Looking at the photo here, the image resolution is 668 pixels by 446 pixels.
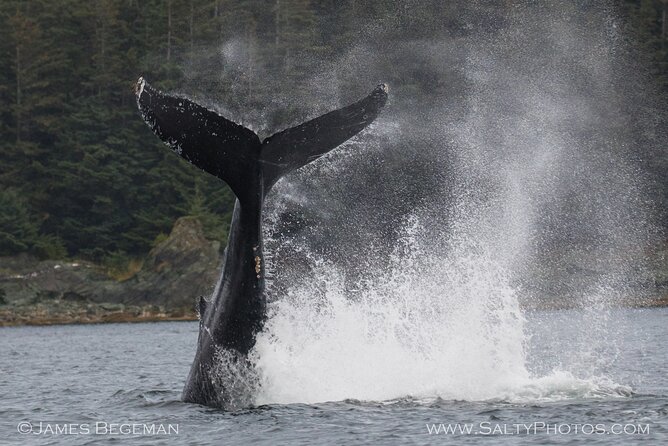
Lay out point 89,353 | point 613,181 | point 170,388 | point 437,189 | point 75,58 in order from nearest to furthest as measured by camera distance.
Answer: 1. point 170,388
2. point 89,353
3. point 437,189
4. point 613,181
5. point 75,58

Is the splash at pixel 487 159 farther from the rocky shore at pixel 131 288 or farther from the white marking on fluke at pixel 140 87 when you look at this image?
the white marking on fluke at pixel 140 87

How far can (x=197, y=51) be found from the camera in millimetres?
68250

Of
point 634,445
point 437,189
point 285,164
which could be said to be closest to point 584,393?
point 634,445

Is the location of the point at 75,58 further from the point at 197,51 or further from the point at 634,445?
the point at 634,445

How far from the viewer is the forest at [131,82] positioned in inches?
2532

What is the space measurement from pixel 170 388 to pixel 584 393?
7.81m

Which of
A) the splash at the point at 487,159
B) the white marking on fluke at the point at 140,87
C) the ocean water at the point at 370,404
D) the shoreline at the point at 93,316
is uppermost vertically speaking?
the splash at the point at 487,159

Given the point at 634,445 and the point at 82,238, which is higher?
the point at 82,238

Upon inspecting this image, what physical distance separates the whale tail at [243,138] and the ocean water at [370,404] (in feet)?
7.97

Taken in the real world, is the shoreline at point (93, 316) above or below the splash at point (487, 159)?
below

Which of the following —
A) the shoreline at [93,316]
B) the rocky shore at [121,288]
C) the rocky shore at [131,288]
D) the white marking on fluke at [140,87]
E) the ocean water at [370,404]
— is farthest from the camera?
the rocky shore at [121,288]

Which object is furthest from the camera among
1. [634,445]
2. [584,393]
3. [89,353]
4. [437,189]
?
[437,189]

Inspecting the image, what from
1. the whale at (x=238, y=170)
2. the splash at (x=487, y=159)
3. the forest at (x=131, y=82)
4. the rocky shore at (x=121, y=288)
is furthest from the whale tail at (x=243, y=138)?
the forest at (x=131, y=82)

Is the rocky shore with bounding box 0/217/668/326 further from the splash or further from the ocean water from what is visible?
the ocean water
